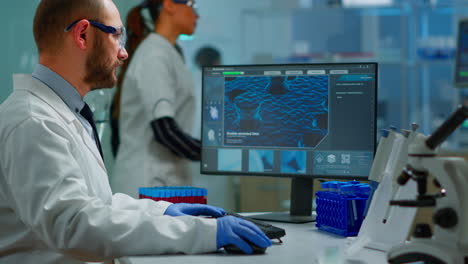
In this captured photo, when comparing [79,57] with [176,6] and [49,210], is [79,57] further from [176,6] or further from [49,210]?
[176,6]

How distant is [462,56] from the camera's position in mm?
3658

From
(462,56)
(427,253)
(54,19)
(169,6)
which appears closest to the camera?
(427,253)

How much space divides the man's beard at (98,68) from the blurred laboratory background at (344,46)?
2129 millimetres

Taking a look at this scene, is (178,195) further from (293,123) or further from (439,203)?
(439,203)

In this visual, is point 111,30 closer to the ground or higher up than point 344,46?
closer to the ground

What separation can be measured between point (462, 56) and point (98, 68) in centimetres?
266

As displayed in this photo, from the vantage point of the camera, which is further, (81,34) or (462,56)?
(462,56)

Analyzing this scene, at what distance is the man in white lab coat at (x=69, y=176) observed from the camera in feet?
4.27

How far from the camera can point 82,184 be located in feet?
4.40

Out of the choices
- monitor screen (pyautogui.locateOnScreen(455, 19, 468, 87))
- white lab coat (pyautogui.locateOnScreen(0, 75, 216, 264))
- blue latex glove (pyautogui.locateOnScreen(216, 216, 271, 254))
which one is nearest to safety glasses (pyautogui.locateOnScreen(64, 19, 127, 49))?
white lab coat (pyautogui.locateOnScreen(0, 75, 216, 264))

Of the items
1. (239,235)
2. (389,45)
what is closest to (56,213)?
(239,235)

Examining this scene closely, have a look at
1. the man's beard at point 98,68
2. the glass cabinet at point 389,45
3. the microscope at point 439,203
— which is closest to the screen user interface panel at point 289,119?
the man's beard at point 98,68

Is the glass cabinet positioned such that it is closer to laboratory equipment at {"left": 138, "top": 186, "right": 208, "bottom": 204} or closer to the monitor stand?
the monitor stand

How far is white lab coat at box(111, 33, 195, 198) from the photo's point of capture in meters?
2.77
